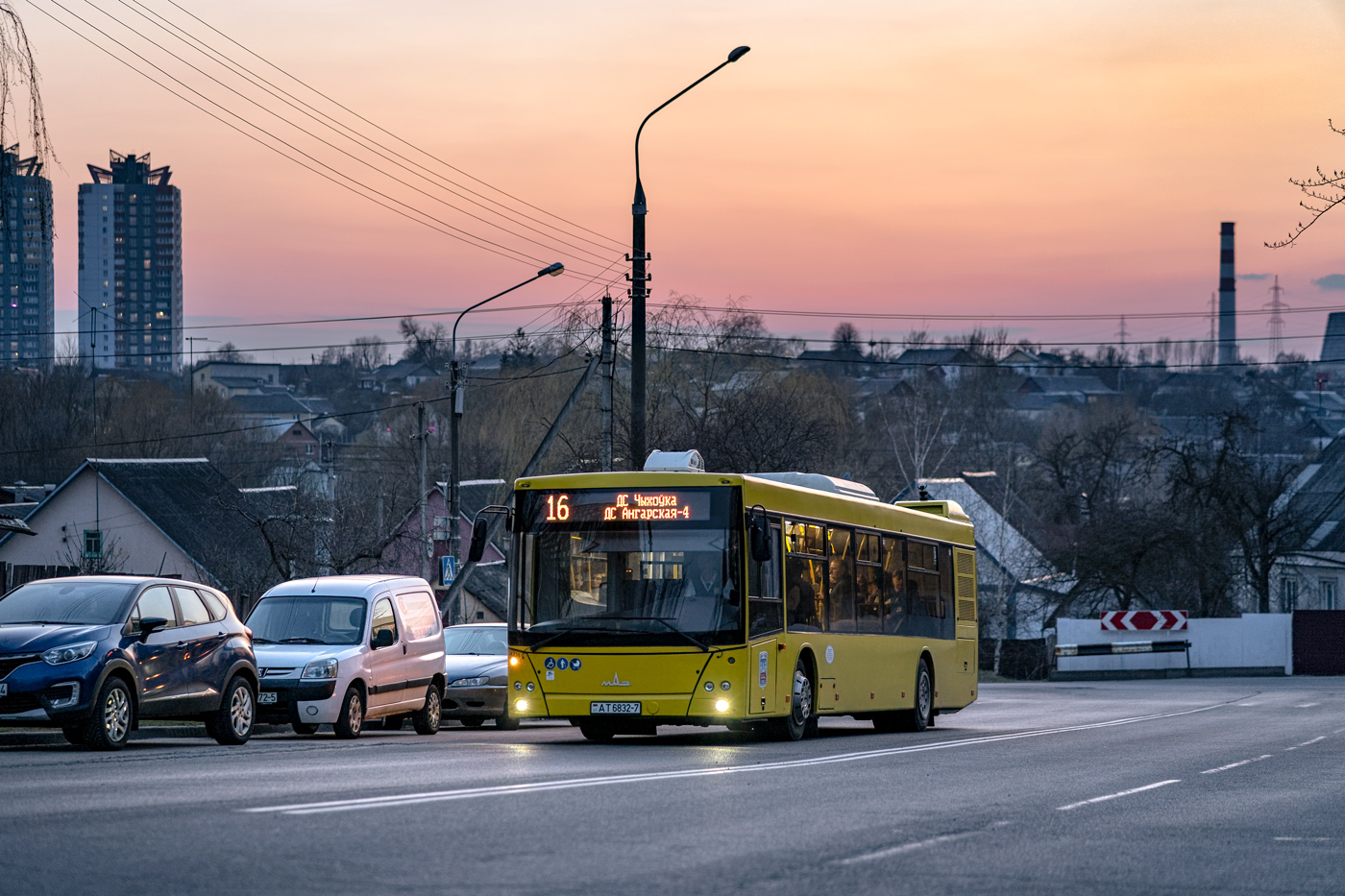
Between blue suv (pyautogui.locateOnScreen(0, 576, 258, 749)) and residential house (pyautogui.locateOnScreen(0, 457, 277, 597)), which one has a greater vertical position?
residential house (pyautogui.locateOnScreen(0, 457, 277, 597))

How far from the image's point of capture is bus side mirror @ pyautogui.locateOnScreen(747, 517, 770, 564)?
55.8 ft

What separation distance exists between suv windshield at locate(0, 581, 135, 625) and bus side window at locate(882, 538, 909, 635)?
992cm

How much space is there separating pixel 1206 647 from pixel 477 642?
34638 millimetres

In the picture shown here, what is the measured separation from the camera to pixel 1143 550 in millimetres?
55906

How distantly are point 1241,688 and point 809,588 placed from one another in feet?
90.7

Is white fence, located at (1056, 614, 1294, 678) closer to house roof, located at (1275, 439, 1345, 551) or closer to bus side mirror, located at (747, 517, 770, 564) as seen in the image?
house roof, located at (1275, 439, 1345, 551)

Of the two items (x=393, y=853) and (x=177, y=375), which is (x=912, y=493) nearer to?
(x=393, y=853)

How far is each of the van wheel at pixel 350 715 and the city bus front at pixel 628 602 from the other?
237cm

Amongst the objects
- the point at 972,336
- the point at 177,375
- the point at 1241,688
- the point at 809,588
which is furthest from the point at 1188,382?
the point at 809,588

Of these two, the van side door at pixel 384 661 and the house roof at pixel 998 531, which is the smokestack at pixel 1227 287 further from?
the van side door at pixel 384 661

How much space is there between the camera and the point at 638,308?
28.8 meters

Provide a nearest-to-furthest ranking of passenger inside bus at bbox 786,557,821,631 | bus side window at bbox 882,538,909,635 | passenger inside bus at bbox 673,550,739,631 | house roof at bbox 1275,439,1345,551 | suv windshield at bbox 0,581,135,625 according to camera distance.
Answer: suv windshield at bbox 0,581,135,625 → passenger inside bus at bbox 673,550,739,631 → passenger inside bus at bbox 786,557,821,631 → bus side window at bbox 882,538,909,635 → house roof at bbox 1275,439,1345,551

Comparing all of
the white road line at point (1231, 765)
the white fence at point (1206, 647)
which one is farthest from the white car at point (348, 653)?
the white fence at point (1206, 647)

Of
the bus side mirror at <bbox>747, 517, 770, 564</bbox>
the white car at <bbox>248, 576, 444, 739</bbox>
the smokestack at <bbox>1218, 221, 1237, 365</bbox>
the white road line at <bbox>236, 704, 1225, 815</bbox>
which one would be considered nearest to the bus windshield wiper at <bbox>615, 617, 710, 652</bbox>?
the bus side mirror at <bbox>747, 517, 770, 564</bbox>
